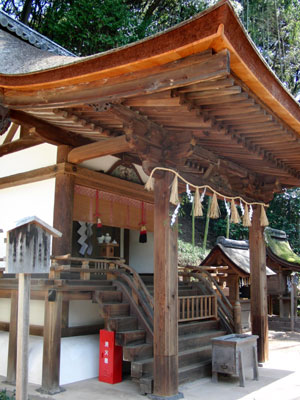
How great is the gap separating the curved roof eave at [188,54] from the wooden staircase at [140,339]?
322cm

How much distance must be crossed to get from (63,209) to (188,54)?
3.99 metres

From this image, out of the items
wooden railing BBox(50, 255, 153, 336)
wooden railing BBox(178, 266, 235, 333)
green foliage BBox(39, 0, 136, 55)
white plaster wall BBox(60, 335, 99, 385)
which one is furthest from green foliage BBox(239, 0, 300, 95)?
white plaster wall BBox(60, 335, 99, 385)

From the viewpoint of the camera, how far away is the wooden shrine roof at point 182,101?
3.33 meters

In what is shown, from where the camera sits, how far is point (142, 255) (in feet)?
31.9

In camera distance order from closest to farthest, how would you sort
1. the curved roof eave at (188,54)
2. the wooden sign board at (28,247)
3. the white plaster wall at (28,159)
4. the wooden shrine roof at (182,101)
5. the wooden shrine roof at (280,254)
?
the curved roof eave at (188,54), the wooden shrine roof at (182,101), the wooden sign board at (28,247), the white plaster wall at (28,159), the wooden shrine roof at (280,254)

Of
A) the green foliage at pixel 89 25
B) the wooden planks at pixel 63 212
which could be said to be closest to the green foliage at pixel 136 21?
the green foliage at pixel 89 25

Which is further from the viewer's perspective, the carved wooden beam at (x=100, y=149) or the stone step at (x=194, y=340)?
the stone step at (x=194, y=340)

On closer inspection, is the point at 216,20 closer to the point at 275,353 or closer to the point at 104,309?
the point at 104,309

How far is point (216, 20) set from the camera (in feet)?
9.95

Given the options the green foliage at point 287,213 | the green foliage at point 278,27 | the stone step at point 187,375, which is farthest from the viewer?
the green foliage at point 287,213

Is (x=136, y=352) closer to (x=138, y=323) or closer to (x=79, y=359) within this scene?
(x=138, y=323)

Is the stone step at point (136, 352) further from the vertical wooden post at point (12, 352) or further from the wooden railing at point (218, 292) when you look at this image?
the wooden railing at point (218, 292)

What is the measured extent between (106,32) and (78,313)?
1363cm

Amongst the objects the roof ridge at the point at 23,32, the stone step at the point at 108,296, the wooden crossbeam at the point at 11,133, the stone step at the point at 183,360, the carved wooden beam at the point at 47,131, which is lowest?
Result: the stone step at the point at 183,360
